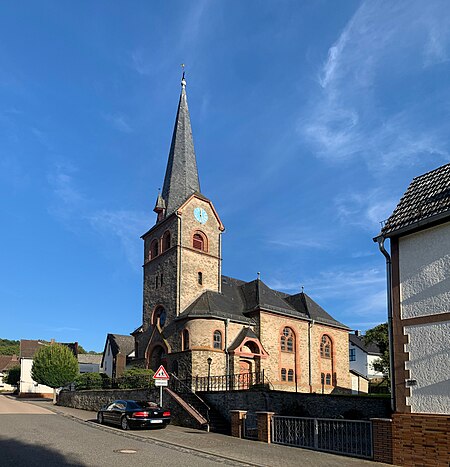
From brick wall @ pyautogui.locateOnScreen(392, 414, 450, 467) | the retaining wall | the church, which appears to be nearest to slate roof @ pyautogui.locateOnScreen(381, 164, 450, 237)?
brick wall @ pyautogui.locateOnScreen(392, 414, 450, 467)

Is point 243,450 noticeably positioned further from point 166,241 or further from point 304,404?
point 166,241

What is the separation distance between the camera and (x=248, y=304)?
36531 mm

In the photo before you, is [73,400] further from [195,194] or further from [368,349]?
[368,349]

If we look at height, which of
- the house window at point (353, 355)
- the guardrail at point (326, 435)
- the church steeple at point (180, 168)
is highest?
the church steeple at point (180, 168)

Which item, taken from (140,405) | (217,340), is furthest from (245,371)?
(140,405)

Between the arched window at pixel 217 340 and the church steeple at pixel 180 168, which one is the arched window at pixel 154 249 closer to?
the church steeple at pixel 180 168

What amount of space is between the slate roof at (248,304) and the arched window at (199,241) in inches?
138

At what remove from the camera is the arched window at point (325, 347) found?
3933cm

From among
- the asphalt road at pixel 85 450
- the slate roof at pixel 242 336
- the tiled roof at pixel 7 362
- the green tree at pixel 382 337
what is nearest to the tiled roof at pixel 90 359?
the tiled roof at pixel 7 362

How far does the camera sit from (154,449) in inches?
545

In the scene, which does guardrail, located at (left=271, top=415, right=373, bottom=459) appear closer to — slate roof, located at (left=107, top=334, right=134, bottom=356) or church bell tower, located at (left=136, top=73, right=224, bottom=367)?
church bell tower, located at (left=136, top=73, right=224, bottom=367)

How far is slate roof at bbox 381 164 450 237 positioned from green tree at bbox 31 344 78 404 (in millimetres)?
36302

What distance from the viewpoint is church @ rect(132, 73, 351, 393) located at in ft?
105

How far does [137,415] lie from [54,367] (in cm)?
2706
